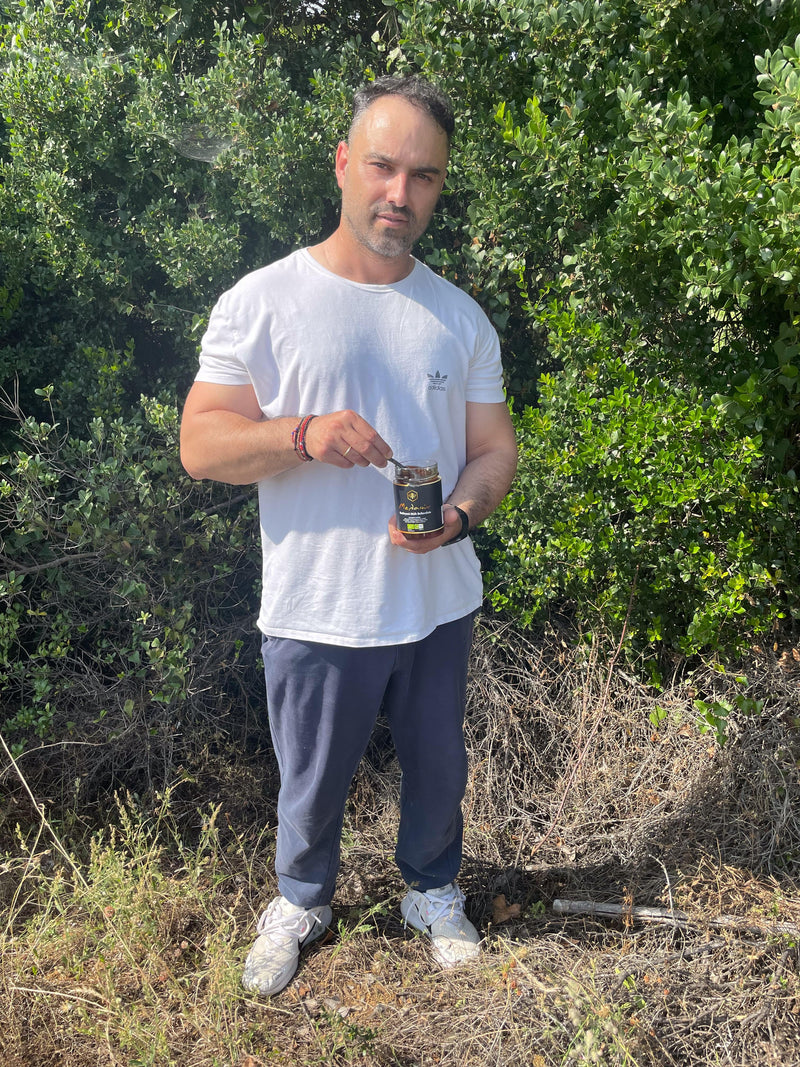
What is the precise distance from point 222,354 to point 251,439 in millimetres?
248

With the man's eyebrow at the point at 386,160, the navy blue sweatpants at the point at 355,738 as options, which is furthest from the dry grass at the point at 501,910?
the man's eyebrow at the point at 386,160

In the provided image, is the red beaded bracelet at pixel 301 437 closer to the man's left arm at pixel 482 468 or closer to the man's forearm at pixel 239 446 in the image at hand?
the man's forearm at pixel 239 446

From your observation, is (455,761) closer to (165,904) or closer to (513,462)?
(513,462)

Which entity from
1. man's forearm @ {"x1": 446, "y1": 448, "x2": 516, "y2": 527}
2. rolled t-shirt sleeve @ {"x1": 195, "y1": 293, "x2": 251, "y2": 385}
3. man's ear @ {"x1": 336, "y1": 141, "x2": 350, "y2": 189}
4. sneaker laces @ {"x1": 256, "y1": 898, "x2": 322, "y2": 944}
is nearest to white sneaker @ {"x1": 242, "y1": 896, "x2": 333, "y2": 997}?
sneaker laces @ {"x1": 256, "y1": 898, "x2": 322, "y2": 944}

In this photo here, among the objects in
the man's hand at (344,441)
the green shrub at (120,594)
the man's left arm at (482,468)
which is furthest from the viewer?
the green shrub at (120,594)

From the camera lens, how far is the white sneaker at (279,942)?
8.81ft

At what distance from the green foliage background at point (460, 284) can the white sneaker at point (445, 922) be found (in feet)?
3.53

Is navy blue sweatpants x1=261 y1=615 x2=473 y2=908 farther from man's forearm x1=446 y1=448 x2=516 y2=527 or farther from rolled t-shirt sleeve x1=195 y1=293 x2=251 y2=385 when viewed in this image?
rolled t-shirt sleeve x1=195 y1=293 x2=251 y2=385

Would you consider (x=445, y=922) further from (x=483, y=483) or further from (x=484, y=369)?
(x=484, y=369)

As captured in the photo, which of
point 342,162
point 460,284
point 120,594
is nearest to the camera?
point 342,162

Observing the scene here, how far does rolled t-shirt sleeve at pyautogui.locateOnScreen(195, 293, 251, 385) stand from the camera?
2.31 metres

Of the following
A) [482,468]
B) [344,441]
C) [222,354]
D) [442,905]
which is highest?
[222,354]

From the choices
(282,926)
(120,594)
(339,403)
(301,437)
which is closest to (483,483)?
(339,403)

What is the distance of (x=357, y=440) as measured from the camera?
7.02ft
